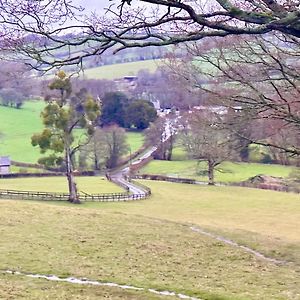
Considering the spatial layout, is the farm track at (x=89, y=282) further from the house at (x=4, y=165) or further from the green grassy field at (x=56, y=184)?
the house at (x=4, y=165)

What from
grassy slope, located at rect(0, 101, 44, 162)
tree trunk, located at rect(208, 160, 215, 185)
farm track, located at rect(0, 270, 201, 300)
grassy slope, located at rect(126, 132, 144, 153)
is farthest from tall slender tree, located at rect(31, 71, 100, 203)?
grassy slope, located at rect(126, 132, 144, 153)

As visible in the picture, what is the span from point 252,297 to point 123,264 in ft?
14.8

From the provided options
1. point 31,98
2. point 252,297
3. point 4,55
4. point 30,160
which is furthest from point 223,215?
point 31,98

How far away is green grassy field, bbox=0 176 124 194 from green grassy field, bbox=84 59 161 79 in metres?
66.1

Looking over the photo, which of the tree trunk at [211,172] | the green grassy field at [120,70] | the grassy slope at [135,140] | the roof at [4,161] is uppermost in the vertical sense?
the green grassy field at [120,70]

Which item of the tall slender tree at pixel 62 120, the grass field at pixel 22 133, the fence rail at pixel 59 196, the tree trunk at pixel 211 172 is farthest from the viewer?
the grass field at pixel 22 133

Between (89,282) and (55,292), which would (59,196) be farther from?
(55,292)

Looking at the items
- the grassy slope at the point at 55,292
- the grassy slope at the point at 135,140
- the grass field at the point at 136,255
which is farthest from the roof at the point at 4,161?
the grassy slope at the point at 55,292

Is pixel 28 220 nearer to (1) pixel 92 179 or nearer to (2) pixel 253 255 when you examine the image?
(2) pixel 253 255

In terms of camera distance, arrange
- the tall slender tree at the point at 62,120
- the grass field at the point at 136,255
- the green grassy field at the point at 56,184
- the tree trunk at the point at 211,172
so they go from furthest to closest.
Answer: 1. the tree trunk at the point at 211,172
2. the green grassy field at the point at 56,184
3. the tall slender tree at the point at 62,120
4. the grass field at the point at 136,255

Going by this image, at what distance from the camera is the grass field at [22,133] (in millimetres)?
68438

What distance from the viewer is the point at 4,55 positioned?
10367 mm

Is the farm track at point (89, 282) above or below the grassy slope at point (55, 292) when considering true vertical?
below

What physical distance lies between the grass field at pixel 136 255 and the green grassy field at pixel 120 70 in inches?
3735
